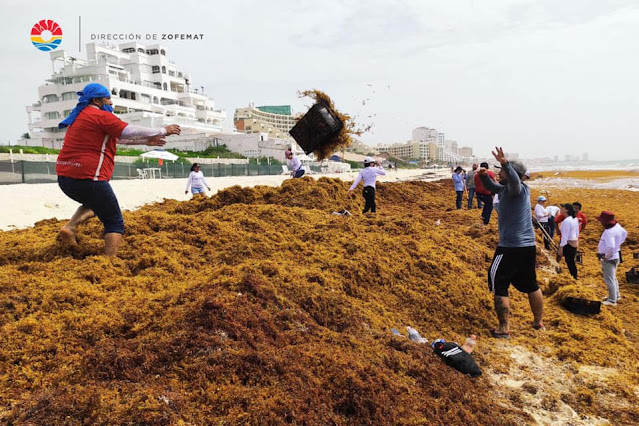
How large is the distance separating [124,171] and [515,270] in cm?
2223

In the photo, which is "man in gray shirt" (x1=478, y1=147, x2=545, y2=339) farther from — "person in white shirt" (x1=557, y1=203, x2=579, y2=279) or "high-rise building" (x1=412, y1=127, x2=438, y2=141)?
"high-rise building" (x1=412, y1=127, x2=438, y2=141)

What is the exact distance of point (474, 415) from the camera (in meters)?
2.75

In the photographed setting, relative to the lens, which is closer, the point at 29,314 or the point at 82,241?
the point at 29,314

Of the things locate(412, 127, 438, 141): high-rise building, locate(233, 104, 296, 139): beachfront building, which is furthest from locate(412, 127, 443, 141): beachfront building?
locate(233, 104, 296, 139): beachfront building

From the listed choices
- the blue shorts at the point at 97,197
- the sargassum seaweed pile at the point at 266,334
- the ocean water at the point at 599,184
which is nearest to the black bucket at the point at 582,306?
the sargassum seaweed pile at the point at 266,334

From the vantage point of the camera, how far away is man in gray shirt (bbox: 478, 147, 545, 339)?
4270 mm

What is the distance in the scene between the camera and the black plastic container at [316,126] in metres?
8.72

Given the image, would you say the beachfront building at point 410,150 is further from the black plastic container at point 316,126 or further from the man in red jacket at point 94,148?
the man in red jacket at point 94,148

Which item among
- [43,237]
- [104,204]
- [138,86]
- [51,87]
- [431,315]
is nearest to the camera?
[104,204]

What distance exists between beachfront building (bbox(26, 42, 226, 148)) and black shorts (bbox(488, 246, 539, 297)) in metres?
49.1

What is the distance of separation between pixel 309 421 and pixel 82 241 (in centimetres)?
321

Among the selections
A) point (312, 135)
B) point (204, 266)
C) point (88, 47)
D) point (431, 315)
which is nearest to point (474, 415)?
point (431, 315)

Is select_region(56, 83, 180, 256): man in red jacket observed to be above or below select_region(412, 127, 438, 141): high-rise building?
below

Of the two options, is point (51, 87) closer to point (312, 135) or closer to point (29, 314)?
point (312, 135)
